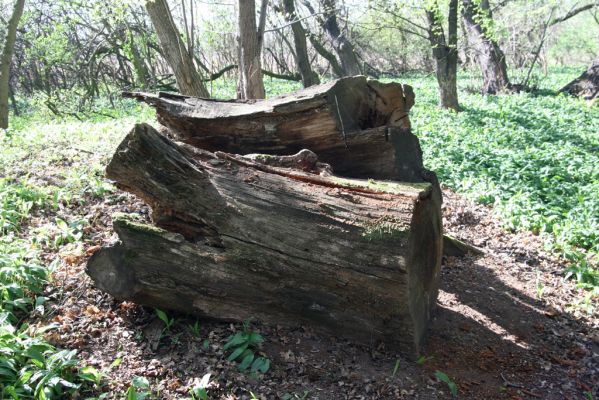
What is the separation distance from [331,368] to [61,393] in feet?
5.55

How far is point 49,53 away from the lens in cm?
1347

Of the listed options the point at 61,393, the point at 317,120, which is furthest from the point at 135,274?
the point at 317,120

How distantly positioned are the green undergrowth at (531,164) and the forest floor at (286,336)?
300 millimetres

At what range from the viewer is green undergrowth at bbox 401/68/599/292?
5625mm

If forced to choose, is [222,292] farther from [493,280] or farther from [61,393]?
[493,280]

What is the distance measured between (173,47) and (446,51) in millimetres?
7401

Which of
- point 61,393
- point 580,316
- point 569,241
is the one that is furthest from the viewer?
point 569,241

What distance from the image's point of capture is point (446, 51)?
1163 cm

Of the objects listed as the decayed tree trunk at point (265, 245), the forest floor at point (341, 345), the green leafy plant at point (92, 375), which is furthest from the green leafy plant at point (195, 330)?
the green leafy plant at point (92, 375)

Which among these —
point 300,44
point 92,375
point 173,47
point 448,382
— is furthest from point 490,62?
point 92,375

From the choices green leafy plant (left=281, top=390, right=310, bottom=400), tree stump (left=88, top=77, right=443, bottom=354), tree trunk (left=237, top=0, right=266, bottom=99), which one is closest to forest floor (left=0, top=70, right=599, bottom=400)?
green leafy plant (left=281, top=390, right=310, bottom=400)

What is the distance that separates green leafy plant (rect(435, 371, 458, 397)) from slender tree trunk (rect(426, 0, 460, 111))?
967 centimetres

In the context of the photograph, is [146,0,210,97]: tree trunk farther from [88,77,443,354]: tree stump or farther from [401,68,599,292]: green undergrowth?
[401,68,599,292]: green undergrowth

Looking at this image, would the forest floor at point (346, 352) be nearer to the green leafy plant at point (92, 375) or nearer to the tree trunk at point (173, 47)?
the green leafy plant at point (92, 375)
